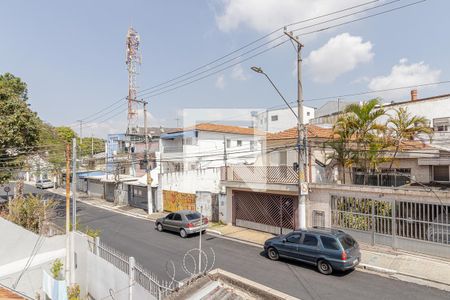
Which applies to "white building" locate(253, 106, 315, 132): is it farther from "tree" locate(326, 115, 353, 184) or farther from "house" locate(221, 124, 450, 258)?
"tree" locate(326, 115, 353, 184)

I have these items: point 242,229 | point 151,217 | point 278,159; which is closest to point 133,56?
point 151,217

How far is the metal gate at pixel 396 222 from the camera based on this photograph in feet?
40.7

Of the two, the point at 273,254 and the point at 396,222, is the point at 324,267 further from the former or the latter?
the point at 396,222

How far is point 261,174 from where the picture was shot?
60.2 ft

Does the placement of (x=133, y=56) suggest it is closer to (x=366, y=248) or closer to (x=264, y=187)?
(x=264, y=187)

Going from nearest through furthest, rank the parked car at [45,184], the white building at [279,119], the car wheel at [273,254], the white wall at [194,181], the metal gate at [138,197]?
the car wheel at [273,254]
the white wall at [194,181]
the metal gate at [138,197]
the white building at [279,119]
the parked car at [45,184]

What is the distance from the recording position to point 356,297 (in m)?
9.71

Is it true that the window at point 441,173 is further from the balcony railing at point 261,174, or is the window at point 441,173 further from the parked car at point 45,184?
the parked car at point 45,184

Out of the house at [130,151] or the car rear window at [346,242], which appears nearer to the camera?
the car rear window at [346,242]

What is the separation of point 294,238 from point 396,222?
5.01 meters

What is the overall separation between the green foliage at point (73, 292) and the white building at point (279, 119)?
126 feet

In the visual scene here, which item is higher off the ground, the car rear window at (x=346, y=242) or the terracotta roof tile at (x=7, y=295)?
the car rear window at (x=346, y=242)

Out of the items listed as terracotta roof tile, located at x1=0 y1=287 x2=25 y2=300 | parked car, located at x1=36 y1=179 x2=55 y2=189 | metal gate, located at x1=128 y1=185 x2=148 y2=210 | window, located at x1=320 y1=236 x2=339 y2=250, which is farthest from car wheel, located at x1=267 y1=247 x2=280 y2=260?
parked car, located at x1=36 y1=179 x2=55 y2=189

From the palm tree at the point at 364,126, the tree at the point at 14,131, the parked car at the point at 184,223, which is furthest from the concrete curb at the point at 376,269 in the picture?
the tree at the point at 14,131
